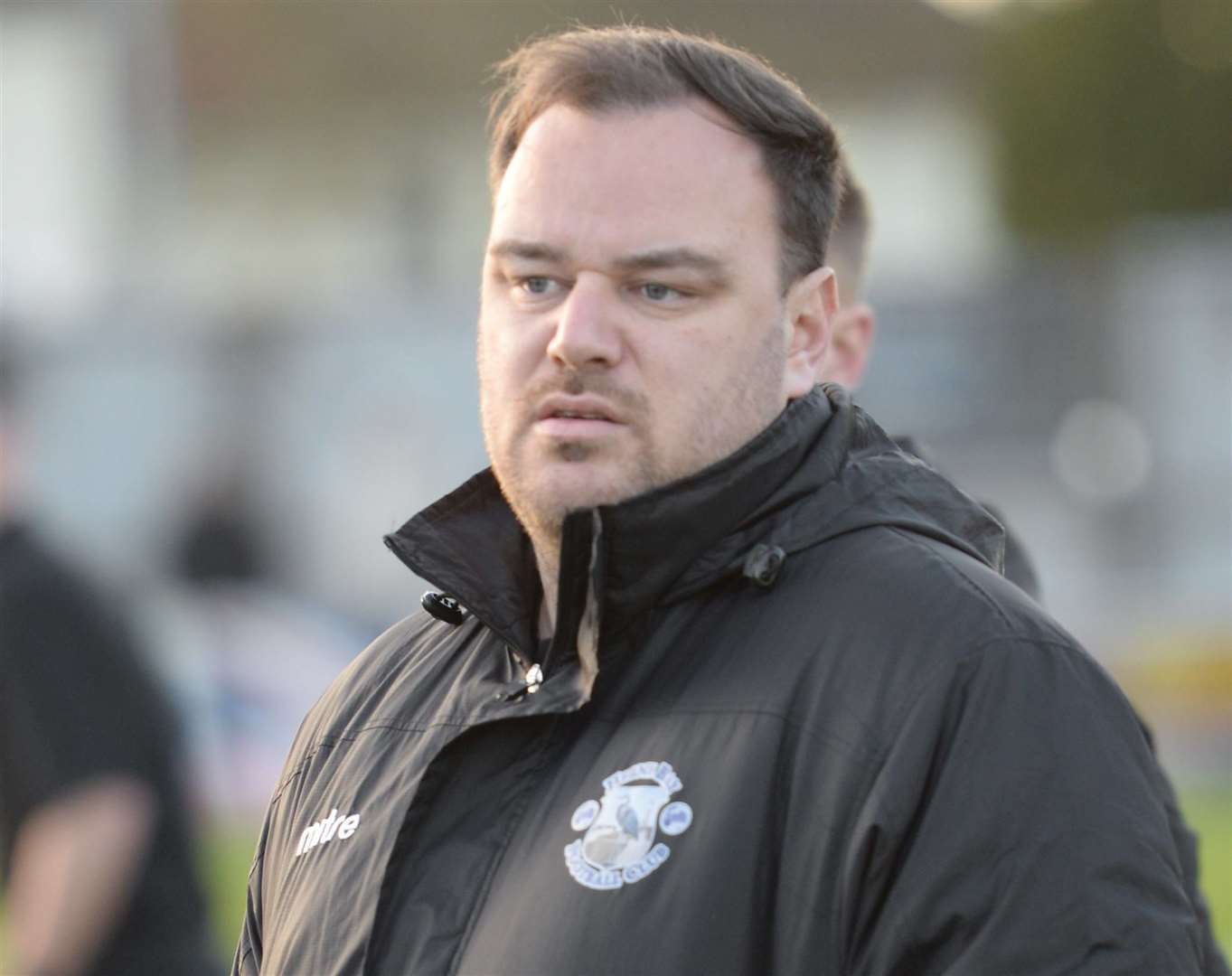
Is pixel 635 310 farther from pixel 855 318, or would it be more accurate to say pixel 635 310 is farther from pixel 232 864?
pixel 232 864

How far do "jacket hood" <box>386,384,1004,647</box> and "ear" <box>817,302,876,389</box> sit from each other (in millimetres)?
1336

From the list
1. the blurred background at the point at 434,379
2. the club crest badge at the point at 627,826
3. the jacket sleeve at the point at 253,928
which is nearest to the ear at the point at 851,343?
the blurred background at the point at 434,379

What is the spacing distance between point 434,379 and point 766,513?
11904 millimetres

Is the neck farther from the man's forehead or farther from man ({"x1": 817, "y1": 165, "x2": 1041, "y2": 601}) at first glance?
man ({"x1": 817, "y1": 165, "x2": 1041, "y2": 601})

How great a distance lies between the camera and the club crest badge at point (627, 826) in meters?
2.05

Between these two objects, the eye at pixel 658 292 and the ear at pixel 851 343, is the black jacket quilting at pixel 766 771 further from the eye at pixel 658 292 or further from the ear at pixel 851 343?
the ear at pixel 851 343

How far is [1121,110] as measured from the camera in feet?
80.2

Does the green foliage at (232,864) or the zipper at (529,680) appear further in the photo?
the green foliage at (232,864)

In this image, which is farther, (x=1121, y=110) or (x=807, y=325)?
(x=1121, y=110)

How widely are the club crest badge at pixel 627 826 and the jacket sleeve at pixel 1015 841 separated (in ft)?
0.67

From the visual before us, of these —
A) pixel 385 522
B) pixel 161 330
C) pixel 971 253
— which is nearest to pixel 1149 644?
pixel 385 522

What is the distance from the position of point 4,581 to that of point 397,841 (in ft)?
8.47

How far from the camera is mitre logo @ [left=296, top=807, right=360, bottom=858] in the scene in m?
2.42

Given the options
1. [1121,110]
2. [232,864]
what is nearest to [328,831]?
[232,864]
